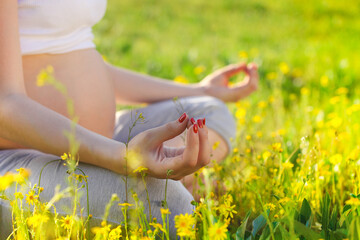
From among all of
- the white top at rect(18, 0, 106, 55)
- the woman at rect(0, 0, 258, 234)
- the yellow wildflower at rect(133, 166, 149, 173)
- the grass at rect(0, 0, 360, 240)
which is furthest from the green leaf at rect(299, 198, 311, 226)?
the white top at rect(18, 0, 106, 55)

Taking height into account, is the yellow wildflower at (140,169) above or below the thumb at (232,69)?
below

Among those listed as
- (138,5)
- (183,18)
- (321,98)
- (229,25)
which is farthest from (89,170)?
(138,5)

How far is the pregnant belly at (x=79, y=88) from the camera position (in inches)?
53.9

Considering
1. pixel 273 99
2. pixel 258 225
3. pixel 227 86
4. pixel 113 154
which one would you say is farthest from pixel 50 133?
pixel 273 99

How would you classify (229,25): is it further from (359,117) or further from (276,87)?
(359,117)

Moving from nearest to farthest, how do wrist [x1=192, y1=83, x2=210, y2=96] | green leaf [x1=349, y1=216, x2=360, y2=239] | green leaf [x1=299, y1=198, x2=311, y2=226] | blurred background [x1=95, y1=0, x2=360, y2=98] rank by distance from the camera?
green leaf [x1=349, y1=216, x2=360, y2=239] → green leaf [x1=299, y1=198, x2=311, y2=226] → wrist [x1=192, y1=83, x2=210, y2=96] → blurred background [x1=95, y1=0, x2=360, y2=98]

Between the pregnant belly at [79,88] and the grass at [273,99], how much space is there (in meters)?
0.39

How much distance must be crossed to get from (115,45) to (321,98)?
2.52m

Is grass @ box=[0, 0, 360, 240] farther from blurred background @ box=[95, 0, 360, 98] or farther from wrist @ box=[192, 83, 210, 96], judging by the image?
wrist @ box=[192, 83, 210, 96]

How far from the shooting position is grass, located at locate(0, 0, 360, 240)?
3.70 ft

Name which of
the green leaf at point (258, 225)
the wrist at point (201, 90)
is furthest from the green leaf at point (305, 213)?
the wrist at point (201, 90)

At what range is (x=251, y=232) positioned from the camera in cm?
109

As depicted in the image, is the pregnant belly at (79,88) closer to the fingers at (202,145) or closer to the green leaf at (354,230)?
the fingers at (202,145)

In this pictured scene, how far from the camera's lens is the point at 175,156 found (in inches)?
42.6
